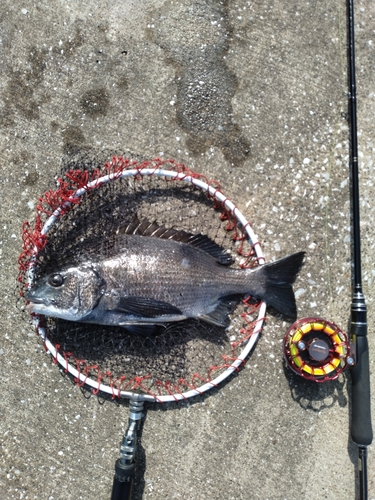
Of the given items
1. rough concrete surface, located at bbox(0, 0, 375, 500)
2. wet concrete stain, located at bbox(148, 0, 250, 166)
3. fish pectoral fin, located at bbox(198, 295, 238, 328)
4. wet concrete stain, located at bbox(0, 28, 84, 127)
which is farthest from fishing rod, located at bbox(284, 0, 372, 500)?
wet concrete stain, located at bbox(0, 28, 84, 127)

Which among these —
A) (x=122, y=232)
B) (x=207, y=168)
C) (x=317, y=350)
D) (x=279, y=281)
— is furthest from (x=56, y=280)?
(x=317, y=350)

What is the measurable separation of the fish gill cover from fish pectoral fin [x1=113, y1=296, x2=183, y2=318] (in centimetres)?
23

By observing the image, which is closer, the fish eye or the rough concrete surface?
the fish eye

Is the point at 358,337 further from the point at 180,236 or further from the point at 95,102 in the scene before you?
the point at 95,102

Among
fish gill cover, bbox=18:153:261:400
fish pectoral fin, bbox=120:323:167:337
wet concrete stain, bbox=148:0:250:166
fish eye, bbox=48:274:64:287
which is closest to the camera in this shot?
fish eye, bbox=48:274:64:287

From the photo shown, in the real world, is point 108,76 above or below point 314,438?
above

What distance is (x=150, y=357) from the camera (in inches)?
110

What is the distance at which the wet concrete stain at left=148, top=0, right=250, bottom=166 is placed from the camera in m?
2.88

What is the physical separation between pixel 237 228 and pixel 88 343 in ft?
4.28

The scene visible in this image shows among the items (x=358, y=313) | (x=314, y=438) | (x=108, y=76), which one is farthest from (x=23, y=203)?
(x=314, y=438)

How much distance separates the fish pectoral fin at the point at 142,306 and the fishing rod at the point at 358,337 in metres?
1.22

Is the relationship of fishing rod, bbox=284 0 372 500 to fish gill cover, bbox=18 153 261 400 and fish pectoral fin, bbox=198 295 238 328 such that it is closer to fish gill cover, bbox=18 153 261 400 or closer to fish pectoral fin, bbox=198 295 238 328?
fish gill cover, bbox=18 153 261 400

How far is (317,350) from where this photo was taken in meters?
2.64

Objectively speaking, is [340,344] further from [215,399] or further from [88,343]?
[88,343]
